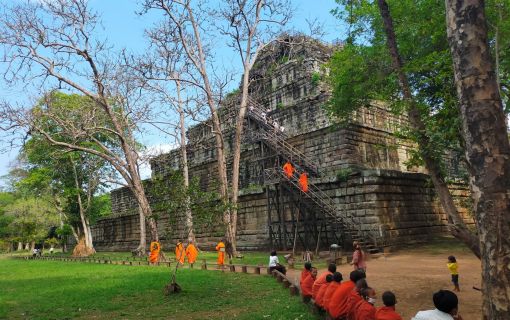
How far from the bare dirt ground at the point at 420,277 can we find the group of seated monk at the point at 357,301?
72.2 inches

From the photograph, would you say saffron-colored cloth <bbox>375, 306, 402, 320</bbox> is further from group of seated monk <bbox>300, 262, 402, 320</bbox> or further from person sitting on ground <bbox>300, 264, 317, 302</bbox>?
person sitting on ground <bbox>300, 264, 317, 302</bbox>

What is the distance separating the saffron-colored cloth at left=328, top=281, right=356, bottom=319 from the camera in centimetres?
608

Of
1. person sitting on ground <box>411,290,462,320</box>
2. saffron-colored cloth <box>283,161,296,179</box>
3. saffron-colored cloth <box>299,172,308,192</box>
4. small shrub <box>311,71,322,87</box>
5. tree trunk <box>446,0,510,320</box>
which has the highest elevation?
small shrub <box>311,71,322,87</box>

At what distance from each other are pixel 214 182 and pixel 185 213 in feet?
60.3

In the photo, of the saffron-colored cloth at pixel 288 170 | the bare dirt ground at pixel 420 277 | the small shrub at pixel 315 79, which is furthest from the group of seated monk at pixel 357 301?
the small shrub at pixel 315 79

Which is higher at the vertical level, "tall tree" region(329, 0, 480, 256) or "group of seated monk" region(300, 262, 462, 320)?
"tall tree" region(329, 0, 480, 256)

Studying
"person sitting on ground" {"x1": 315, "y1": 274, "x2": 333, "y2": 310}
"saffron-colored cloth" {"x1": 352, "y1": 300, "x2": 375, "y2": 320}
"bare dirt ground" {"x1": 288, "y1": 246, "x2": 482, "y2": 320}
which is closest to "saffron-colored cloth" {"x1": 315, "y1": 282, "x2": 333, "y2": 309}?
"person sitting on ground" {"x1": 315, "y1": 274, "x2": 333, "y2": 310}

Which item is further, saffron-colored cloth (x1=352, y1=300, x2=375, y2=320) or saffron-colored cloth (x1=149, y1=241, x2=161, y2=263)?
saffron-colored cloth (x1=149, y1=241, x2=161, y2=263)

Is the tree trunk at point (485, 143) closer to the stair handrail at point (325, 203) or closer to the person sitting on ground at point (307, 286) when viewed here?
the person sitting on ground at point (307, 286)

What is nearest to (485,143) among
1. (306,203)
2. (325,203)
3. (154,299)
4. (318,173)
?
(154,299)

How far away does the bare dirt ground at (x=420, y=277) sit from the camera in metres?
8.69

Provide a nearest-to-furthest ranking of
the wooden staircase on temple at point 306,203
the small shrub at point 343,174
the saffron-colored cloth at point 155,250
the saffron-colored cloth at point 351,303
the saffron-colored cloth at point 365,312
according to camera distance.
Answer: the saffron-colored cloth at point 365,312
the saffron-colored cloth at point 351,303
the saffron-colored cloth at point 155,250
the wooden staircase on temple at point 306,203
the small shrub at point 343,174

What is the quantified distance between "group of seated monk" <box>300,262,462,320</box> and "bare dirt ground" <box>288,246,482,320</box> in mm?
1834

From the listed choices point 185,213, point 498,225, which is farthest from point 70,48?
point 498,225
